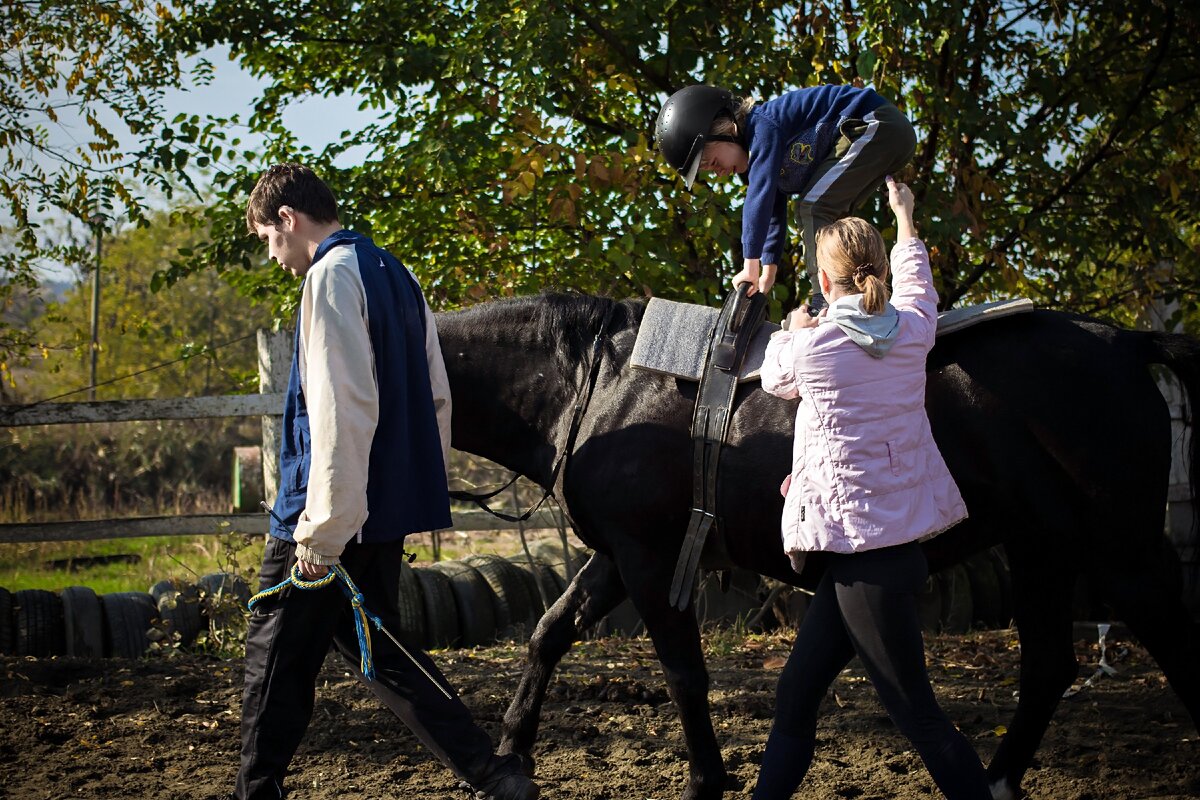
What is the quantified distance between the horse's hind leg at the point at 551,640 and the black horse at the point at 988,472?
417mm

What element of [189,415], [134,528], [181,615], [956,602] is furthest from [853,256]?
[134,528]

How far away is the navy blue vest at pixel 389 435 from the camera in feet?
9.62

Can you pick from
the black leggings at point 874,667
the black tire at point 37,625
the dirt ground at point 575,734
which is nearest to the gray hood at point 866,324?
the black leggings at point 874,667

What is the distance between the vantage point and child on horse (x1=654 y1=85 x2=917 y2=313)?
3.81 meters

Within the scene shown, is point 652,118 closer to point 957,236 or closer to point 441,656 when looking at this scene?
point 957,236

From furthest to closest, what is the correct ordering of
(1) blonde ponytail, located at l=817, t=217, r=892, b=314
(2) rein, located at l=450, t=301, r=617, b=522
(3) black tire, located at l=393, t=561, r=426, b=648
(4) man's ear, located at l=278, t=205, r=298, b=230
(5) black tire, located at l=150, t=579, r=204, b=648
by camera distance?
(3) black tire, located at l=393, t=561, r=426, b=648 → (5) black tire, located at l=150, t=579, r=204, b=648 → (2) rein, located at l=450, t=301, r=617, b=522 → (4) man's ear, located at l=278, t=205, r=298, b=230 → (1) blonde ponytail, located at l=817, t=217, r=892, b=314

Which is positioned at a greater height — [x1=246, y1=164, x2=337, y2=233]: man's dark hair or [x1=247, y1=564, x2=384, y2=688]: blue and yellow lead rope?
[x1=246, y1=164, x2=337, y2=233]: man's dark hair

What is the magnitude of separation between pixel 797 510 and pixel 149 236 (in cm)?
2091

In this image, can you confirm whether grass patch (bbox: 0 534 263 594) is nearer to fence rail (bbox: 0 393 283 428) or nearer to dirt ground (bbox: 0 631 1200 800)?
fence rail (bbox: 0 393 283 428)

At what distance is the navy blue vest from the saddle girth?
83 centimetres

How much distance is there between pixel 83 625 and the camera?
5777 mm

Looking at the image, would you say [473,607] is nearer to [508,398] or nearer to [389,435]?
[508,398]

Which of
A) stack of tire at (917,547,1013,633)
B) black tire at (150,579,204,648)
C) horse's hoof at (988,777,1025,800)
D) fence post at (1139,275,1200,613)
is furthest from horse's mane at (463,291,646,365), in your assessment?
fence post at (1139,275,1200,613)

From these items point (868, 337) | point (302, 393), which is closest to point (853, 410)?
point (868, 337)
